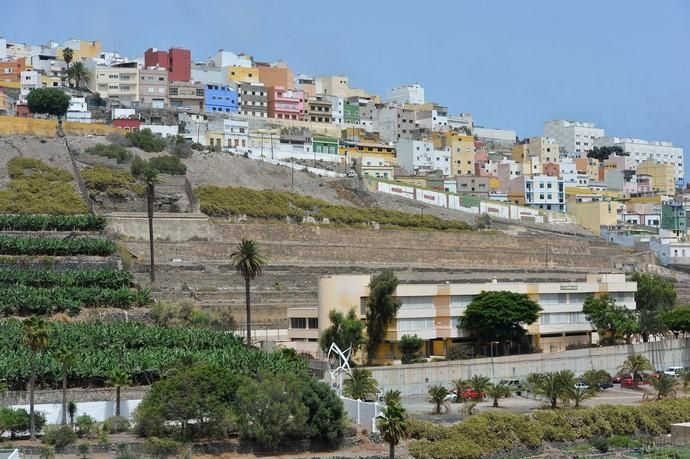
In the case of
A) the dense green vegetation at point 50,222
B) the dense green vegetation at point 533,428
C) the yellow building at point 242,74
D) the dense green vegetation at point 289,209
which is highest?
the yellow building at point 242,74

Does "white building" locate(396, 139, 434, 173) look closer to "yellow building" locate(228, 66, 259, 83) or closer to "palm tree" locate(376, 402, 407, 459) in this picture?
"yellow building" locate(228, 66, 259, 83)

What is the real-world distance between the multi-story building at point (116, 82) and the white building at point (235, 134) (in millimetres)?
13940

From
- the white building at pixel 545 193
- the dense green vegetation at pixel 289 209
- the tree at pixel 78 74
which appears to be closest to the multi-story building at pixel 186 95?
the tree at pixel 78 74

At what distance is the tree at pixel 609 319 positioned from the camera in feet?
205

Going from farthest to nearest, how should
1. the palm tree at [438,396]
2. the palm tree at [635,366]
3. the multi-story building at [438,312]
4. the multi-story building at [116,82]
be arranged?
the multi-story building at [116,82], the palm tree at [635,366], the multi-story building at [438,312], the palm tree at [438,396]

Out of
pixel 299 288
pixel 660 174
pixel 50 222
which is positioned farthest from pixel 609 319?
pixel 660 174

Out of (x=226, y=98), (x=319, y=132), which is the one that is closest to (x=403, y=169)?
(x=319, y=132)

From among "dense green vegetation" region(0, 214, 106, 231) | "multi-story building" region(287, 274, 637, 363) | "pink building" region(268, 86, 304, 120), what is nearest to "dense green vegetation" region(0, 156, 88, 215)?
"dense green vegetation" region(0, 214, 106, 231)

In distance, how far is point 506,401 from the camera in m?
52.0

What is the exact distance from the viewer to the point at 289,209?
85.0m

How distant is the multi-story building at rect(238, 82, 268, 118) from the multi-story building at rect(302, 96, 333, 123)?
4950 millimetres

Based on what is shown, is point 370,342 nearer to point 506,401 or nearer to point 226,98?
point 506,401

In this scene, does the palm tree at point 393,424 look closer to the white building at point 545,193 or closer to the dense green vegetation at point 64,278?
the dense green vegetation at point 64,278

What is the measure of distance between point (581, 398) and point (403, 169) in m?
72.6
